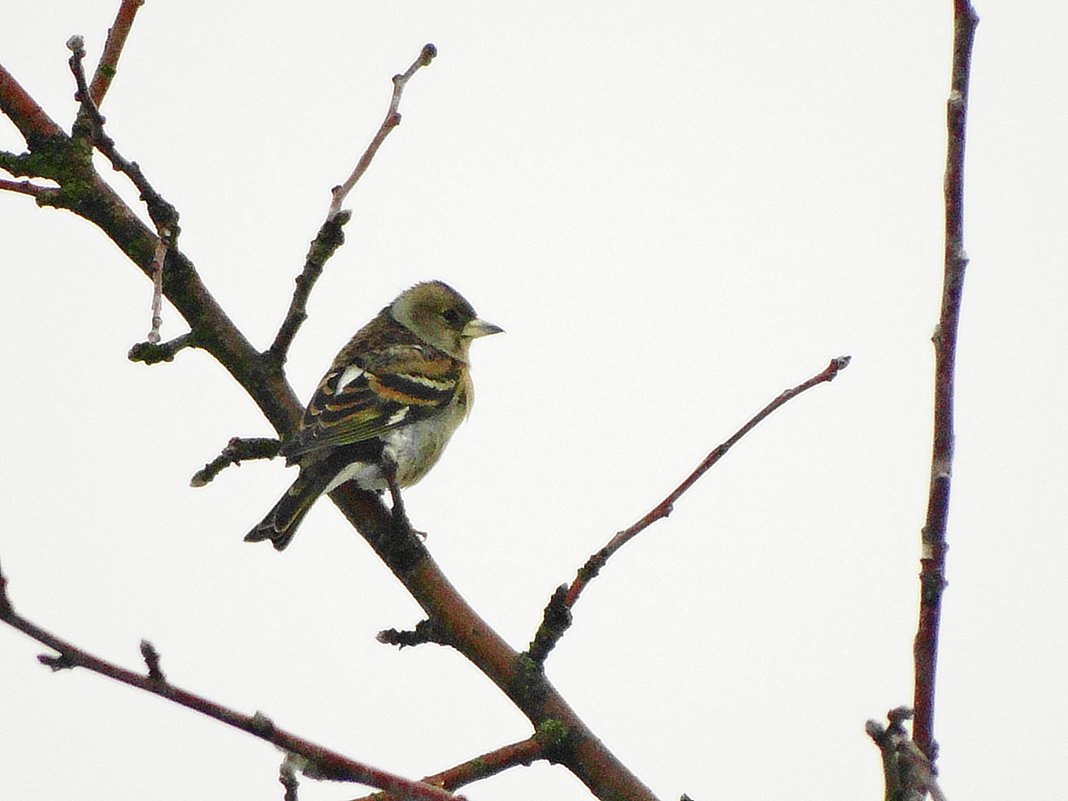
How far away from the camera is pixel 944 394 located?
2.25 metres

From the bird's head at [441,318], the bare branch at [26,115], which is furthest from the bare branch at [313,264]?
the bird's head at [441,318]

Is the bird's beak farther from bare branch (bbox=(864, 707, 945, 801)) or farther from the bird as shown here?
bare branch (bbox=(864, 707, 945, 801))

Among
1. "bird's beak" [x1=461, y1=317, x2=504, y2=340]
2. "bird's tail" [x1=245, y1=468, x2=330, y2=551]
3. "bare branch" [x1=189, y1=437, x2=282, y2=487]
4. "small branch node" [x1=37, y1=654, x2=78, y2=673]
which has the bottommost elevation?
"small branch node" [x1=37, y1=654, x2=78, y2=673]

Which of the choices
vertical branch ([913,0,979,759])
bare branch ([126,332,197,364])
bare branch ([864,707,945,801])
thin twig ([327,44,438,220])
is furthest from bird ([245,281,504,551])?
bare branch ([864,707,945,801])

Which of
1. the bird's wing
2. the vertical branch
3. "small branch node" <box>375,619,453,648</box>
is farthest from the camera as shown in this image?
the bird's wing

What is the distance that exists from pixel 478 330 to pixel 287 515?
3793 mm

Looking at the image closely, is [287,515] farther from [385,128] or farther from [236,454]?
[385,128]

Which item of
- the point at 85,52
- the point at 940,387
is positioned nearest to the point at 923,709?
the point at 940,387

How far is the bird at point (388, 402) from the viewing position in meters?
5.55

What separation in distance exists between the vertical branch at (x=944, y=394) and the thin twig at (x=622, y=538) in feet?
2.41

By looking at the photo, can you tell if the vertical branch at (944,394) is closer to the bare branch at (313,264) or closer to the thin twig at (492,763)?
the thin twig at (492,763)

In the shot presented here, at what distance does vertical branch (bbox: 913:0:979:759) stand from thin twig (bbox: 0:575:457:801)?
0.86 m

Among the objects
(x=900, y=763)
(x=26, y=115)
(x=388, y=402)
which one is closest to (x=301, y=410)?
(x=26, y=115)

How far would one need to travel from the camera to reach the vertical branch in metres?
2.24
